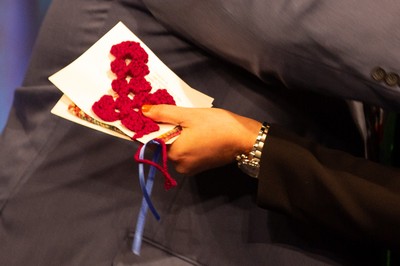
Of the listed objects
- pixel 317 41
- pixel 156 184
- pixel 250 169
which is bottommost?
pixel 156 184

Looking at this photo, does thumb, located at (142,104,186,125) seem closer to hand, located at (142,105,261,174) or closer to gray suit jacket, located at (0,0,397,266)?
hand, located at (142,105,261,174)

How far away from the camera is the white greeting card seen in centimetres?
64

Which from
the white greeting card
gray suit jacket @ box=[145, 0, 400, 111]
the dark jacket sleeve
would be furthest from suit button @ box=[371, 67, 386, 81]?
the white greeting card

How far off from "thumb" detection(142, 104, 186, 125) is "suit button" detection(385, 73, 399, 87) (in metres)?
0.24

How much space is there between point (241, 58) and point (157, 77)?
0.12m

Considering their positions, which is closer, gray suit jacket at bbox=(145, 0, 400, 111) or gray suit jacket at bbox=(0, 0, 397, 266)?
gray suit jacket at bbox=(145, 0, 400, 111)

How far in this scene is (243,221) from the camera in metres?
0.74

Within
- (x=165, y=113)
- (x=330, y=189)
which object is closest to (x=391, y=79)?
(x=330, y=189)

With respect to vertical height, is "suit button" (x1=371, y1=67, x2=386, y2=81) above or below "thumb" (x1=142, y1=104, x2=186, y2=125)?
above

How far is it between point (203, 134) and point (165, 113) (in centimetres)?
5

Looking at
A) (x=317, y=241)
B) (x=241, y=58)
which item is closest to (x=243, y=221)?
(x=317, y=241)

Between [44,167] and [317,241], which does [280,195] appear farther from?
[44,167]

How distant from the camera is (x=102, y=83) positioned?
26.4 inches

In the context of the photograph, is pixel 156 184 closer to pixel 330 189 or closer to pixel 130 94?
pixel 130 94
